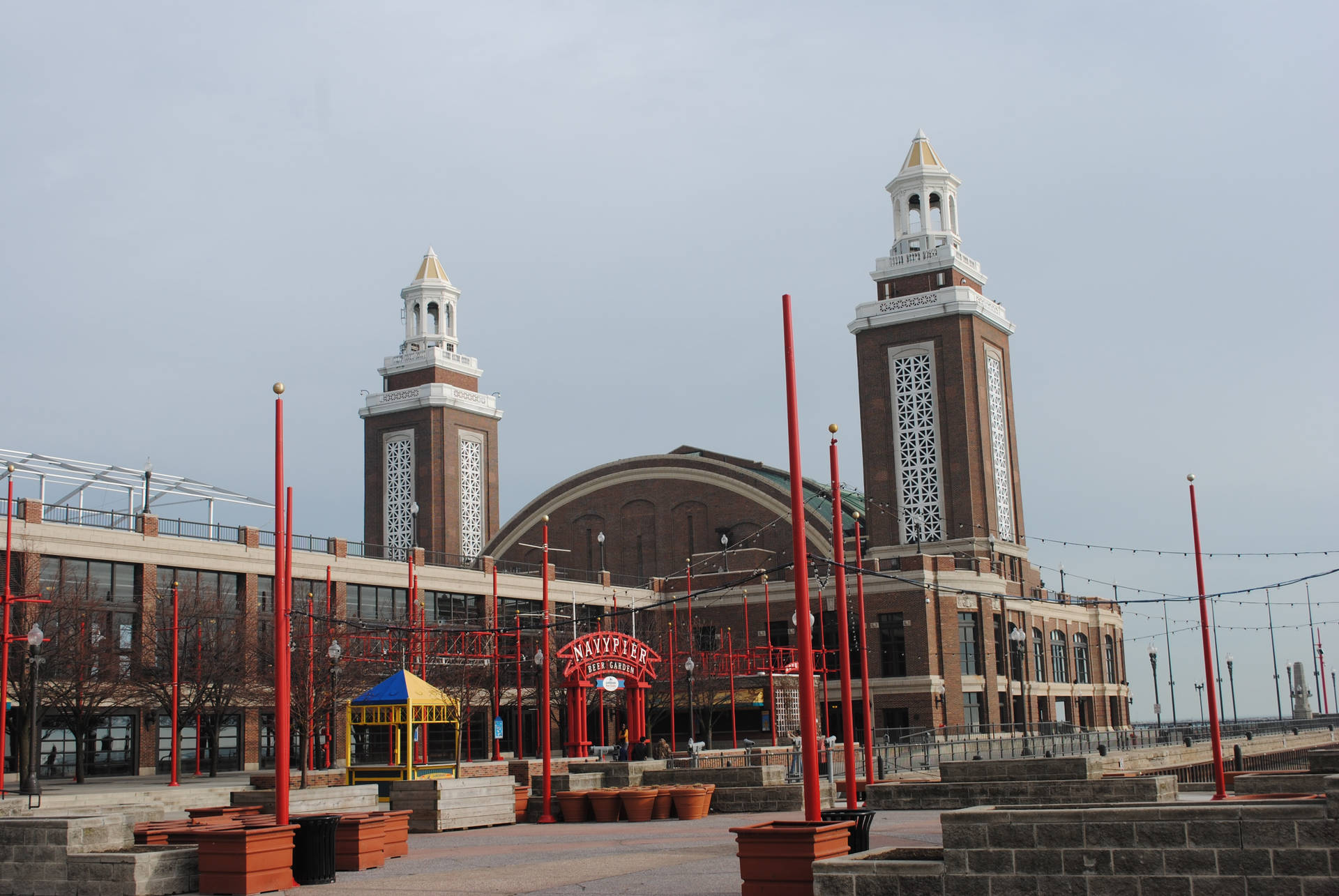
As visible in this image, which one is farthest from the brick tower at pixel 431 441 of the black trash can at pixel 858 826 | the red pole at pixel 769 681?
the black trash can at pixel 858 826

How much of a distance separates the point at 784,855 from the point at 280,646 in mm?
9696

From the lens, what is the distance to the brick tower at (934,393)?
74.4m

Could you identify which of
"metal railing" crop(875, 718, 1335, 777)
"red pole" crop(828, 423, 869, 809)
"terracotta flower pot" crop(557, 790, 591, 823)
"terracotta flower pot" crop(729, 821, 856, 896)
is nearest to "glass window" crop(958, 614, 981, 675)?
"metal railing" crop(875, 718, 1335, 777)

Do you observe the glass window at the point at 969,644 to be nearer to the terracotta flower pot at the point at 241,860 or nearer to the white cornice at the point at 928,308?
the white cornice at the point at 928,308

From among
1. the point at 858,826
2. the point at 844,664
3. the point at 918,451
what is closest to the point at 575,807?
the point at 844,664

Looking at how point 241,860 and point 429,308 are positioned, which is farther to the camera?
point 429,308

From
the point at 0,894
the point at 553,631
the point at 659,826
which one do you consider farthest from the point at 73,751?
the point at 0,894

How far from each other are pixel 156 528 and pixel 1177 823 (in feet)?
171

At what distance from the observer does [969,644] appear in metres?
72.2

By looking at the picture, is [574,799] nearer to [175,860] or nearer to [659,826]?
[659,826]

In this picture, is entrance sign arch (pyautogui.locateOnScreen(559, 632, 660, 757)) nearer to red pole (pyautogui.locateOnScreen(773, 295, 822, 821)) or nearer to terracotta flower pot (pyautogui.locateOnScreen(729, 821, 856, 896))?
red pole (pyautogui.locateOnScreen(773, 295, 822, 821))

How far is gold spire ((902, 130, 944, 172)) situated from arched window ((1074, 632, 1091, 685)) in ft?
102

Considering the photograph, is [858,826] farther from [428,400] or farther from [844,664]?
[428,400]

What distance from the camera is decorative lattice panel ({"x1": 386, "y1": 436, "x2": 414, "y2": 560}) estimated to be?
9331 centimetres
